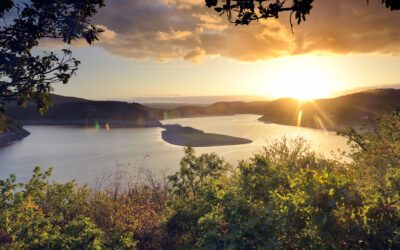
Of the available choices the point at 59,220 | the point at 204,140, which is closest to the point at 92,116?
the point at 204,140

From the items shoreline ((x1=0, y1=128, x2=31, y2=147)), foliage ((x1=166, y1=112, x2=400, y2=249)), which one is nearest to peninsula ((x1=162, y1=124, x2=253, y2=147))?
shoreline ((x1=0, y1=128, x2=31, y2=147))

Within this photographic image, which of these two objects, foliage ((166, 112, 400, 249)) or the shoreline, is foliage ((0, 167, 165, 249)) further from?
the shoreline

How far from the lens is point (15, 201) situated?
14695 millimetres

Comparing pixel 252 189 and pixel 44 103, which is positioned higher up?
pixel 44 103

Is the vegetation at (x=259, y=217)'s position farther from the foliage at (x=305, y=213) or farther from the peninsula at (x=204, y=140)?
the peninsula at (x=204, y=140)

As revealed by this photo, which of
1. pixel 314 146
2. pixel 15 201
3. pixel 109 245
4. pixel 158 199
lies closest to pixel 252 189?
pixel 109 245

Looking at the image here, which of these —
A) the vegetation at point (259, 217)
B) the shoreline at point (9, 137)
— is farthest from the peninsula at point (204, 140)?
the vegetation at point (259, 217)

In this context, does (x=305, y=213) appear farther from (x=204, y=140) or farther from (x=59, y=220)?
(x=204, y=140)

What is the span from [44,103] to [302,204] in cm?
728

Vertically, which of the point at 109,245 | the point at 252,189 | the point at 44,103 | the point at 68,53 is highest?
the point at 68,53

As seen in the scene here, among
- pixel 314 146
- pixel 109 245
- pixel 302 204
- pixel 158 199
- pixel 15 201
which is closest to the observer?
pixel 302 204

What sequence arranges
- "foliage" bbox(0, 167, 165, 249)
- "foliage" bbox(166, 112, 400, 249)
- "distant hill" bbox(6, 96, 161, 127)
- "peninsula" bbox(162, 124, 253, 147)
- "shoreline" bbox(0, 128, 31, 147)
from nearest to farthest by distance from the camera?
"foliage" bbox(166, 112, 400, 249), "foliage" bbox(0, 167, 165, 249), "peninsula" bbox(162, 124, 253, 147), "shoreline" bbox(0, 128, 31, 147), "distant hill" bbox(6, 96, 161, 127)

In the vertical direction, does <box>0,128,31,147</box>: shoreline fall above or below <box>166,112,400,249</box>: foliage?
below

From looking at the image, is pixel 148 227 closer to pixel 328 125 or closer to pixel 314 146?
pixel 314 146
